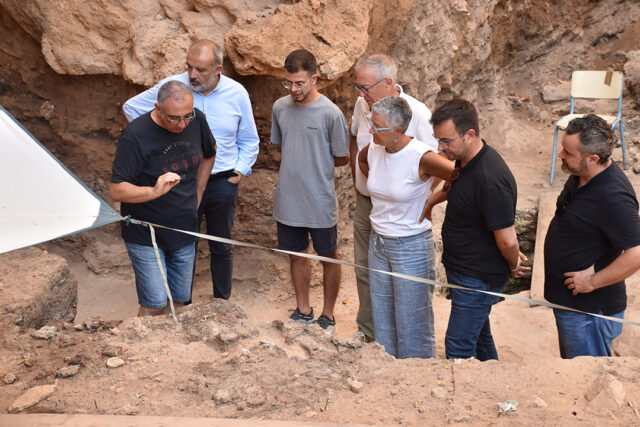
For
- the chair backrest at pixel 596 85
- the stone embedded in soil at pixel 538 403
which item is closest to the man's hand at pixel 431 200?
the stone embedded in soil at pixel 538 403

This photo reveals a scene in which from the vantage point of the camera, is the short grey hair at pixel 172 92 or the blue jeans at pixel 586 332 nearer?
the blue jeans at pixel 586 332

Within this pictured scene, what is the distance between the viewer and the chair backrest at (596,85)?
8273 mm

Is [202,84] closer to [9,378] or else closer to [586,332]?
[9,378]

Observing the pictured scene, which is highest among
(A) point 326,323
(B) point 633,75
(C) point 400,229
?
(B) point 633,75

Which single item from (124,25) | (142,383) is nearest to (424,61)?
(124,25)

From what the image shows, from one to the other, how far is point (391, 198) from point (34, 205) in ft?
6.30

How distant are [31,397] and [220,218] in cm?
202

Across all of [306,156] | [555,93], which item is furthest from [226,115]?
[555,93]

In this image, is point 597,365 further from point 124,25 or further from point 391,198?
point 124,25

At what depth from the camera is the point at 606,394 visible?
2.75 metres

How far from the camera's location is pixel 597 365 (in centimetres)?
302

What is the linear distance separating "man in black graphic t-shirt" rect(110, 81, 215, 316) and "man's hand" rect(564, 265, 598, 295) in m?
2.24

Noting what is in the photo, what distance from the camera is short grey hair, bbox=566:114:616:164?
2.96 meters

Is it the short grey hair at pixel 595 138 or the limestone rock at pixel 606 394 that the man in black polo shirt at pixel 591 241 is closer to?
the short grey hair at pixel 595 138
